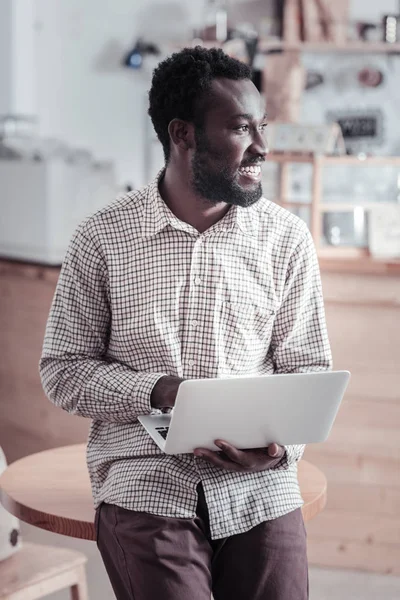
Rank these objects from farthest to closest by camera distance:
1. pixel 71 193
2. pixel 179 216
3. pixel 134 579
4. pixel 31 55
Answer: pixel 31 55, pixel 71 193, pixel 179 216, pixel 134 579

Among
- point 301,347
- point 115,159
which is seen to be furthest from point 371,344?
point 115,159

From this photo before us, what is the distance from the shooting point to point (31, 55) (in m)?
4.80

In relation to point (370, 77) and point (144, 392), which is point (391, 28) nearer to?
point (370, 77)

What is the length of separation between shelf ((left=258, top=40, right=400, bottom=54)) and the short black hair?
7.89ft

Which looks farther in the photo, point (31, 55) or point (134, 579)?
point (31, 55)

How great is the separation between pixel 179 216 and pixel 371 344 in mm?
1263

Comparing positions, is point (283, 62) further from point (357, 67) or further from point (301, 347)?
point (301, 347)

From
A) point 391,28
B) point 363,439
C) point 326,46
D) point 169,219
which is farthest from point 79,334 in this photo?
point 391,28

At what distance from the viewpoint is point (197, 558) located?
151cm

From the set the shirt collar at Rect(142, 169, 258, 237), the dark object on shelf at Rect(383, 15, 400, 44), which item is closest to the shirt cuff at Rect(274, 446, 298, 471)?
the shirt collar at Rect(142, 169, 258, 237)

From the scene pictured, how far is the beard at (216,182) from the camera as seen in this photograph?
1645 mm

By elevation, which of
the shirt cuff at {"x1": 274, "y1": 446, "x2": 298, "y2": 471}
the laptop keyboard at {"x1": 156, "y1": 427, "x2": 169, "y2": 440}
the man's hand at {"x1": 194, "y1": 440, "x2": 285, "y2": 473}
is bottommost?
the shirt cuff at {"x1": 274, "y1": 446, "x2": 298, "y2": 471}

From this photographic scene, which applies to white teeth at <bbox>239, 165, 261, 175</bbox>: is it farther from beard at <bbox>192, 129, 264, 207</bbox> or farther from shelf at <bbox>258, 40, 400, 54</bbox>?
shelf at <bbox>258, 40, 400, 54</bbox>

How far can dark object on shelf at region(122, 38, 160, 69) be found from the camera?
464 centimetres
